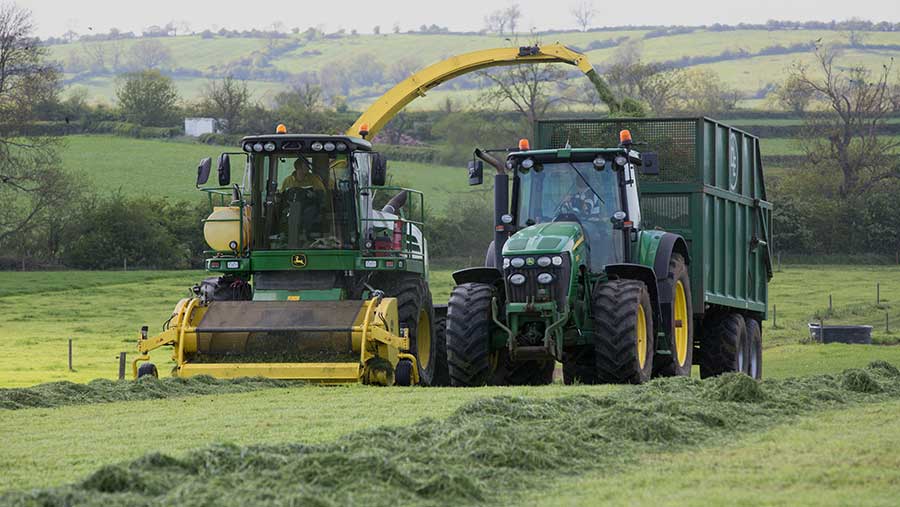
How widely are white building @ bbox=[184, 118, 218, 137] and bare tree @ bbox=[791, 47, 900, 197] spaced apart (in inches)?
1244

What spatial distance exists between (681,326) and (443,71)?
10479 mm

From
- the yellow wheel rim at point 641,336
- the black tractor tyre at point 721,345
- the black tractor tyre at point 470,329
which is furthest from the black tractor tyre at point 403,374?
the black tractor tyre at point 721,345

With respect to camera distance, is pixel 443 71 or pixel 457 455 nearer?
pixel 457 455

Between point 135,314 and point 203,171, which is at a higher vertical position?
point 203,171

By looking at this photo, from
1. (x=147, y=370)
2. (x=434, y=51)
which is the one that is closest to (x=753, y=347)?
(x=147, y=370)

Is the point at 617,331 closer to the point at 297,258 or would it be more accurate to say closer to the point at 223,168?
the point at 297,258

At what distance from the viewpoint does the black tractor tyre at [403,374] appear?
17.1 m

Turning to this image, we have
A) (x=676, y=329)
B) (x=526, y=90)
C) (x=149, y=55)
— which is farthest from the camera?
(x=149, y=55)

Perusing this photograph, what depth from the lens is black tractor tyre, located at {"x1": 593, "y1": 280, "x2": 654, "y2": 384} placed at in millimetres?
15992

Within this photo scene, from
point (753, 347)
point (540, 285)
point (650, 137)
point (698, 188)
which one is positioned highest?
point (650, 137)

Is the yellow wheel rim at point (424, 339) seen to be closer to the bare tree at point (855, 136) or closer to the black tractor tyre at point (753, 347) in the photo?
the black tractor tyre at point (753, 347)

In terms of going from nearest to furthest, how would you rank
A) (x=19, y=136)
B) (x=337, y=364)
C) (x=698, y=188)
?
(x=337, y=364) → (x=698, y=188) → (x=19, y=136)

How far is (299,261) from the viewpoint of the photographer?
18.8m

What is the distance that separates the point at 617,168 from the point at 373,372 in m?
3.82
